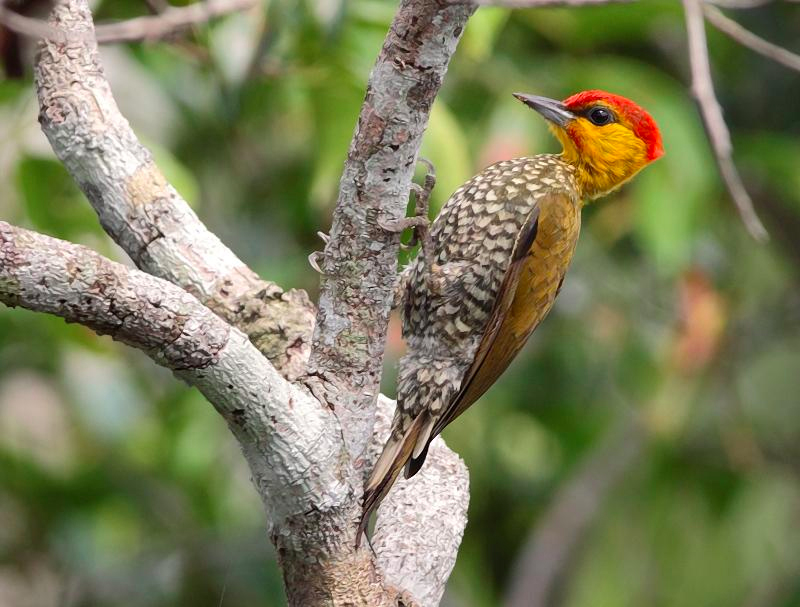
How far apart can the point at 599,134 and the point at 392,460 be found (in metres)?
1.15

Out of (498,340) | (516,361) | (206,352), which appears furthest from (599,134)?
(516,361)

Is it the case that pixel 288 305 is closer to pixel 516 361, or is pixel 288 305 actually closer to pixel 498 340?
pixel 498 340

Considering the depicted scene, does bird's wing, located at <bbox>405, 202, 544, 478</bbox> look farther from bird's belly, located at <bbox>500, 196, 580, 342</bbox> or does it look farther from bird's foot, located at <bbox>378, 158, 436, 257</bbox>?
bird's foot, located at <bbox>378, 158, 436, 257</bbox>

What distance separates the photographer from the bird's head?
3.29 meters

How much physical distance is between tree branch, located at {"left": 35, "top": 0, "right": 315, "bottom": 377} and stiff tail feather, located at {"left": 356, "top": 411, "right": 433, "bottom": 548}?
0.89 ft

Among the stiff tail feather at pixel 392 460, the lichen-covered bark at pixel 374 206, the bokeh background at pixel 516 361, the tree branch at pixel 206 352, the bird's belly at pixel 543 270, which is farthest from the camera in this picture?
the bokeh background at pixel 516 361

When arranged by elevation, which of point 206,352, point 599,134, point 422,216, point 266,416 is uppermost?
point 599,134

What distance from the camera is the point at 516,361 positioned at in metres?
5.45

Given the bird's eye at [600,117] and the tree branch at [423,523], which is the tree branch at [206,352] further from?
the bird's eye at [600,117]

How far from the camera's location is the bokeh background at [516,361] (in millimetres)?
3766

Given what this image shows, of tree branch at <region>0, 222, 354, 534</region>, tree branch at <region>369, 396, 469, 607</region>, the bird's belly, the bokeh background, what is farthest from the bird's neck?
tree branch at <region>0, 222, 354, 534</region>

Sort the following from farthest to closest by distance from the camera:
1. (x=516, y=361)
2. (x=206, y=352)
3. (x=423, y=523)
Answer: (x=516, y=361) < (x=423, y=523) < (x=206, y=352)

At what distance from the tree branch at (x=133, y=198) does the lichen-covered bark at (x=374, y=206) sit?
1.15 ft

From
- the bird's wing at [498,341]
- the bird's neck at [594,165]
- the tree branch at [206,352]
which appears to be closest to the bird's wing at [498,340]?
the bird's wing at [498,341]
